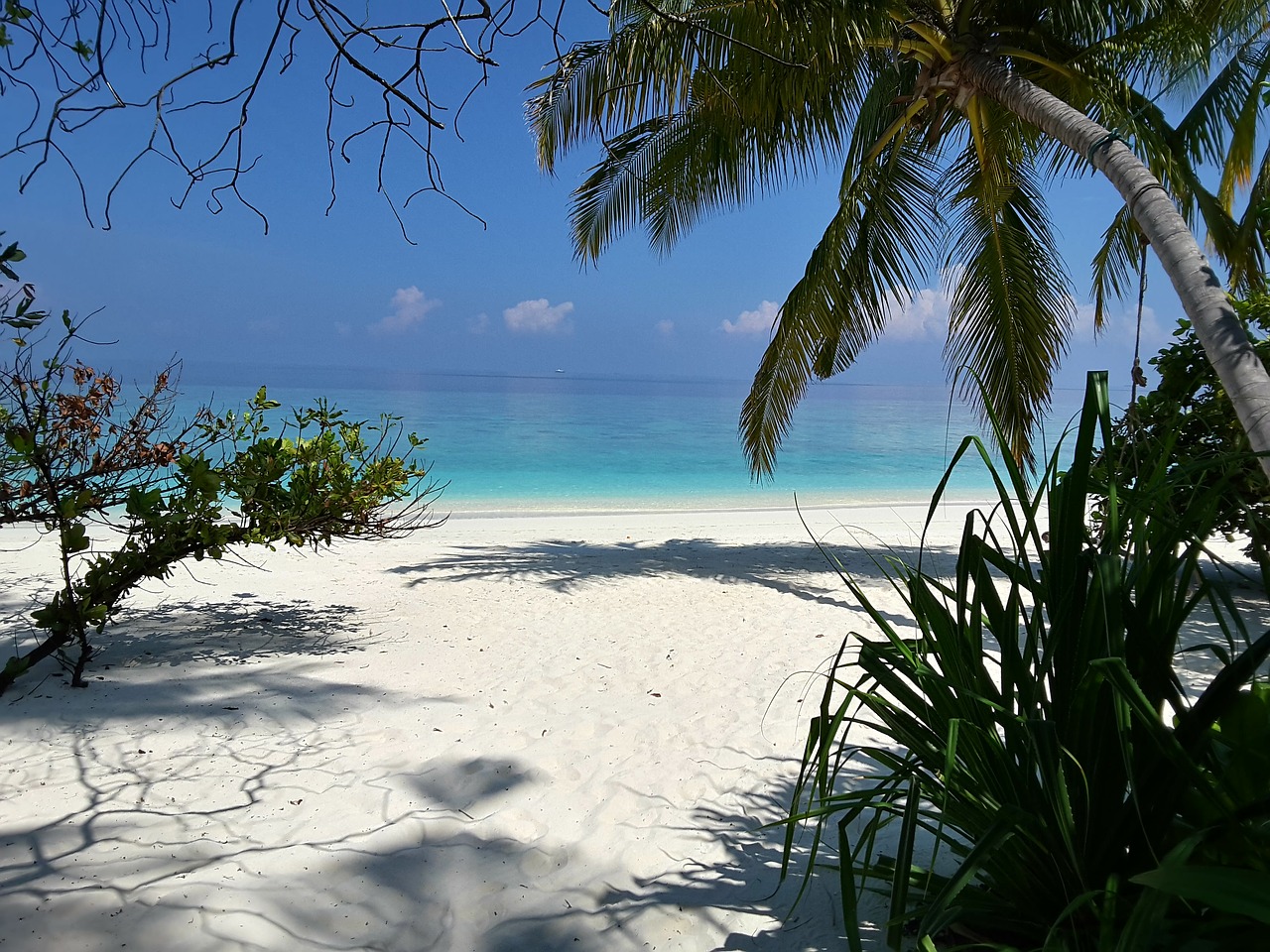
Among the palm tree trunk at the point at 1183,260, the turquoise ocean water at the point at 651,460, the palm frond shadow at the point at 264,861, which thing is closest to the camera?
the palm frond shadow at the point at 264,861

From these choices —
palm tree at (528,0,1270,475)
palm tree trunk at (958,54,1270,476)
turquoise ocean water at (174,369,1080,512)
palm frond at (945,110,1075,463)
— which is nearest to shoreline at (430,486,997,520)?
turquoise ocean water at (174,369,1080,512)

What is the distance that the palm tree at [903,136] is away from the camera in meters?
4.91

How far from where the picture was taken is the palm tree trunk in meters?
2.60

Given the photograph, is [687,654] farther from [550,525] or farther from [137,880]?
[550,525]

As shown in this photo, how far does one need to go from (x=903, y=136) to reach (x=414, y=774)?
6001 mm

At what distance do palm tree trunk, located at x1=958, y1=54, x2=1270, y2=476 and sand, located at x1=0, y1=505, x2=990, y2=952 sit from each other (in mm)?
1906

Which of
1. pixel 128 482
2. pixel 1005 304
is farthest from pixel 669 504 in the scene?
pixel 128 482

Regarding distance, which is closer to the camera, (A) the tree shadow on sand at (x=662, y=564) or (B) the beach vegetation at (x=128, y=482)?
(B) the beach vegetation at (x=128, y=482)

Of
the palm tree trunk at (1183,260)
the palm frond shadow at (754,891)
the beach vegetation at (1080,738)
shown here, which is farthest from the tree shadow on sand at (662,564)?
the beach vegetation at (1080,738)

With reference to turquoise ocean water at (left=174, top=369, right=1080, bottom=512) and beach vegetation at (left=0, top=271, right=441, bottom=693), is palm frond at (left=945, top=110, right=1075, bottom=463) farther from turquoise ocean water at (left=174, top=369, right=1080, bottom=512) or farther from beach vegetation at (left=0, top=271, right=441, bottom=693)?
beach vegetation at (left=0, top=271, right=441, bottom=693)

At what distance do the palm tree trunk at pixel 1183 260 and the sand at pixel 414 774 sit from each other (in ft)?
6.25

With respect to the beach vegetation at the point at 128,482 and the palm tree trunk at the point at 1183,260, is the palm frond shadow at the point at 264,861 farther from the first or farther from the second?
the palm tree trunk at the point at 1183,260

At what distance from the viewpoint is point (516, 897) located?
229 centimetres

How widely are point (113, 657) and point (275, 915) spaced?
101 inches
